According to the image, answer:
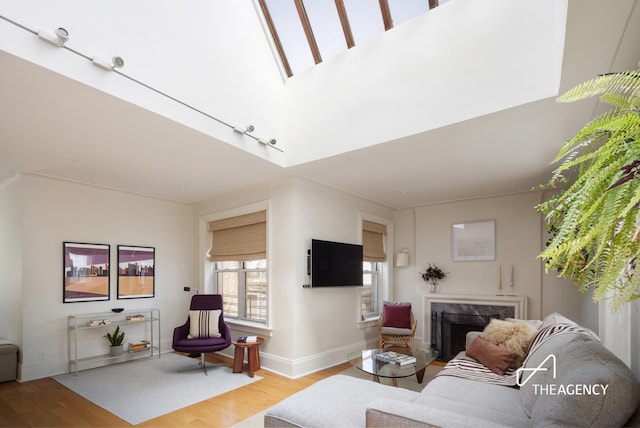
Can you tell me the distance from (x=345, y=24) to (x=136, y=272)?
461cm

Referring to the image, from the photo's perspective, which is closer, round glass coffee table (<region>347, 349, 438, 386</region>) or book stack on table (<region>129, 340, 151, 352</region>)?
round glass coffee table (<region>347, 349, 438, 386</region>)

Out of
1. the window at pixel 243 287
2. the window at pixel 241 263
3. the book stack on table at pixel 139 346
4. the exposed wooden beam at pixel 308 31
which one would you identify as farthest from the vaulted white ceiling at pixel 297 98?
the book stack on table at pixel 139 346

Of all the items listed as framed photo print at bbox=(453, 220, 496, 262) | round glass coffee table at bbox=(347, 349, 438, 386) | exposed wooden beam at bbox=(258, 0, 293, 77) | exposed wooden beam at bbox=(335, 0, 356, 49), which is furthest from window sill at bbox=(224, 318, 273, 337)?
exposed wooden beam at bbox=(335, 0, 356, 49)

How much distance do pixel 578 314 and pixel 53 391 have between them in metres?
6.49

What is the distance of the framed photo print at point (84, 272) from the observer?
475 centimetres

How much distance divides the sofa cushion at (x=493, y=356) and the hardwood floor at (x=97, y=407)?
6.55 ft

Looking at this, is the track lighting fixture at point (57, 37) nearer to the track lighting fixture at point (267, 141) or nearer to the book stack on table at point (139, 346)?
the track lighting fixture at point (267, 141)

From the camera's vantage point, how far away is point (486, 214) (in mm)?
5621

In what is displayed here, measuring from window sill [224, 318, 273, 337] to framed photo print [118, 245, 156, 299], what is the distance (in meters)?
1.41

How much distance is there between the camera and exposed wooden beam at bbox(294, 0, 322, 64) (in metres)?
4.01

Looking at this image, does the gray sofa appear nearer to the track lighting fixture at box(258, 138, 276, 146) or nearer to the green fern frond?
the green fern frond

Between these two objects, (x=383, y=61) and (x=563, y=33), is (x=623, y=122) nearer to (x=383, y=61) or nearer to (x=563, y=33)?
(x=563, y=33)

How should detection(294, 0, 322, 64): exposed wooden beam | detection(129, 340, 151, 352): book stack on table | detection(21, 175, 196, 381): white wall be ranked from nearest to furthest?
detection(294, 0, 322, 64): exposed wooden beam, detection(21, 175, 196, 381): white wall, detection(129, 340, 151, 352): book stack on table

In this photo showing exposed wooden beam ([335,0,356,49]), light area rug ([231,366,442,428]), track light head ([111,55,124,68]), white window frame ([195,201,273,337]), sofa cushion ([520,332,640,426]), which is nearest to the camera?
sofa cushion ([520,332,640,426])
